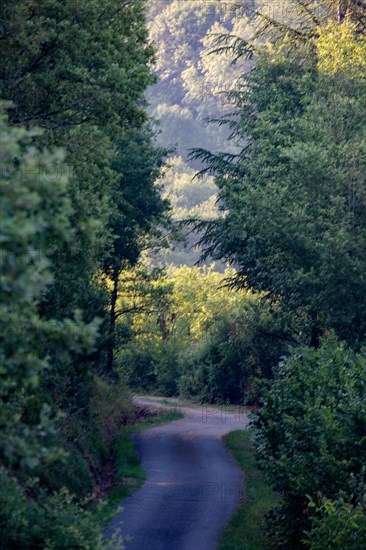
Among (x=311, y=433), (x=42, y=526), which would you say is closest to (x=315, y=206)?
(x=311, y=433)

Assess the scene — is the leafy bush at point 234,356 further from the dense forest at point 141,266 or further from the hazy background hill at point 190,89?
the hazy background hill at point 190,89

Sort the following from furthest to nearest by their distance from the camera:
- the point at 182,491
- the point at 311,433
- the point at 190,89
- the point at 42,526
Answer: the point at 190,89
the point at 182,491
the point at 311,433
the point at 42,526

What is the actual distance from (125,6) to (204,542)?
35.9ft

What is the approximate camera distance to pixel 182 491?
19.9m

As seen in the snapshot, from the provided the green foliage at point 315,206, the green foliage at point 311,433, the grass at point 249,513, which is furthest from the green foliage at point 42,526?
the green foliage at point 315,206

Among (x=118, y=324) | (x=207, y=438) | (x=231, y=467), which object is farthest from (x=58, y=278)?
(x=118, y=324)

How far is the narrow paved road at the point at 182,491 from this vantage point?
1611 centimetres

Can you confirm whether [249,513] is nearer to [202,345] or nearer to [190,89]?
[202,345]

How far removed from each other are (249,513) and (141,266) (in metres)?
17.2

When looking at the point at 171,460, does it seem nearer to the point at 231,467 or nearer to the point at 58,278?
the point at 231,467

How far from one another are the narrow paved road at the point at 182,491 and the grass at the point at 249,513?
19 centimetres

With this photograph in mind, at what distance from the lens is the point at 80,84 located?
17578 millimetres

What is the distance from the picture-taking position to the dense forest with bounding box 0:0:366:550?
7531 mm

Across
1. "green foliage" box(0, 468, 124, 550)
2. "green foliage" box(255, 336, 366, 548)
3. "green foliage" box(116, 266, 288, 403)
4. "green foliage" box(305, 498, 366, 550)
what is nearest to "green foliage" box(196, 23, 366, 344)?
"green foliage" box(255, 336, 366, 548)
